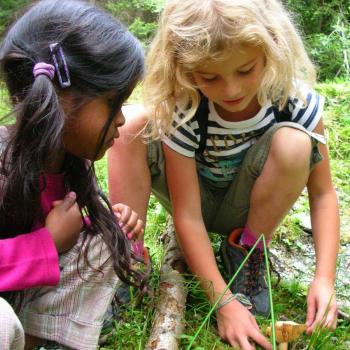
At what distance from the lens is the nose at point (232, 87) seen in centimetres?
154

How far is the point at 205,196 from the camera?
198 centimetres

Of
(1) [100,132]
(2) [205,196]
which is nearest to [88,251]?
(1) [100,132]

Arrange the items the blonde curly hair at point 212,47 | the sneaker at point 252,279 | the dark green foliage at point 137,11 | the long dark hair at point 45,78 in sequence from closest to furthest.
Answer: the long dark hair at point 45,78
the blonde curly hair at point 212,47
the sneaker at point 252,279
the dark green foliage at point 137,11

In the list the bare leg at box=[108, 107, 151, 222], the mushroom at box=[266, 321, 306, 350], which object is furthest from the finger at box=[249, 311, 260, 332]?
the bare leg at box=[108, 107, 151, 222]

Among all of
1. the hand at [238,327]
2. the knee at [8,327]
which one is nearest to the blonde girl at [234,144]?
the hand at [238,327]

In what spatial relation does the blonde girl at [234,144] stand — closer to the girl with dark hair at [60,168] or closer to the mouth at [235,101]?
the mouth at [235,101]

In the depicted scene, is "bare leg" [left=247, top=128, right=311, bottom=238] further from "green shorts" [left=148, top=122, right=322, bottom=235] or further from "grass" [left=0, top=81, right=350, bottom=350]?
"grass" [left=0, top=81, right=350, bottom=350]

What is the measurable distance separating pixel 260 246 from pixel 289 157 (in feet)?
1.19

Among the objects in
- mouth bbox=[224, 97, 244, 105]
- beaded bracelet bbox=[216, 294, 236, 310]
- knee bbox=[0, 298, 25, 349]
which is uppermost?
mouth bbox=[224, 97, 244, 105]

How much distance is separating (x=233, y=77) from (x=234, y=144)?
36cm

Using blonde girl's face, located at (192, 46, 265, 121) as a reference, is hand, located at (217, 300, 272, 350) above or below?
below

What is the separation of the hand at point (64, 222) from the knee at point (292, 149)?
2.30 feet

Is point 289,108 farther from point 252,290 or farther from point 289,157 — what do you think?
point 252,290

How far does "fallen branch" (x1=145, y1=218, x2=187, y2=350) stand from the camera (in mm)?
1458
